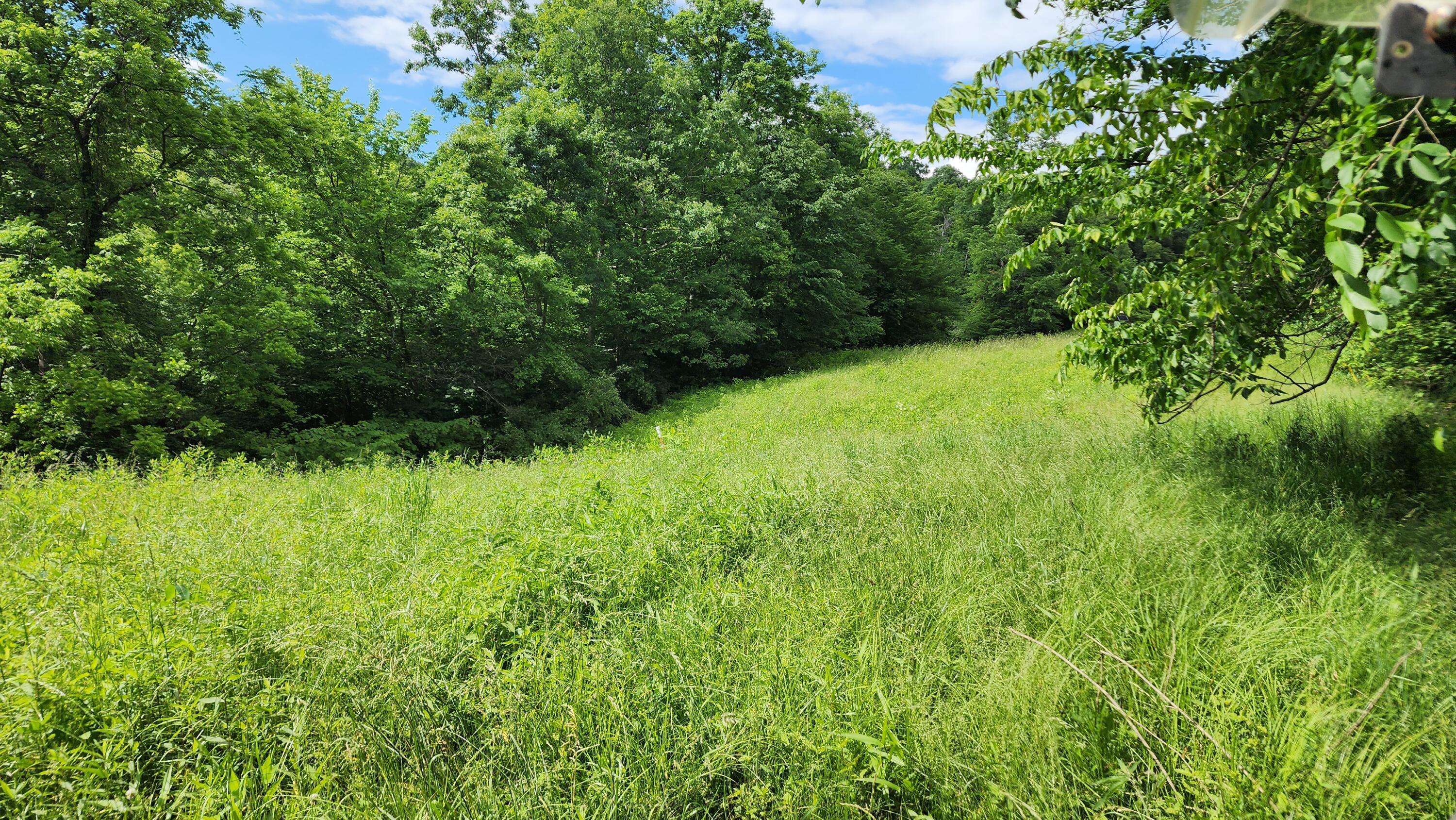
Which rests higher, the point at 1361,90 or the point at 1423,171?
the point at 1361,90

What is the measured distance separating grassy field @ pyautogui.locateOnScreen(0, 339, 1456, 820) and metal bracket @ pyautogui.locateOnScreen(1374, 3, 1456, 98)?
81.7 inches

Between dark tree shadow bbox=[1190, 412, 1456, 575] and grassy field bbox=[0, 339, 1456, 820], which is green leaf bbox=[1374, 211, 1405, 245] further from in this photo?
dark tree shadow bbox=[1190, 412, 1456, 575]

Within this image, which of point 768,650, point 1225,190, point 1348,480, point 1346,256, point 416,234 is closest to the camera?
point 1346,256

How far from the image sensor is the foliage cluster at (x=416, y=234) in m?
9.05

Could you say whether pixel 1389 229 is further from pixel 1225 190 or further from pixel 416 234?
pixel 416 234

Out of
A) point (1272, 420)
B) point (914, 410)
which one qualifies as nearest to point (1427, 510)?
point (1272, 420)

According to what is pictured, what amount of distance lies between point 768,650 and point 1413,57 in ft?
8.95

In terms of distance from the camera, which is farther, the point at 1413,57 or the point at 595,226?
the point at 595,226

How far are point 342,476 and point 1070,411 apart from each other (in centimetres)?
1085

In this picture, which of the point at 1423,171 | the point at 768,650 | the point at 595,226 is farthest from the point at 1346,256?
the point at 595,226

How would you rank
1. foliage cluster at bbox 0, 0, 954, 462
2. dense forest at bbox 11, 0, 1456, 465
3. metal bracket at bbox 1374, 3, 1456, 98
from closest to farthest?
metal bracket at bbox 1374, 3, 1456, 98 → dense forest at bbox 11, 0, 1456, 465 → foliage cluster at bbox 0, 0, 954, 462

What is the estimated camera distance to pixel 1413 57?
406 mm

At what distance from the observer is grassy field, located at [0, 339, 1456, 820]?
2.13m

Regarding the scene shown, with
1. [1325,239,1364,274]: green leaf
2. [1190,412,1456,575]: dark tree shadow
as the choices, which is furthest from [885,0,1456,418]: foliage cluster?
[1190,412,1456,575]: dark tree shadow
